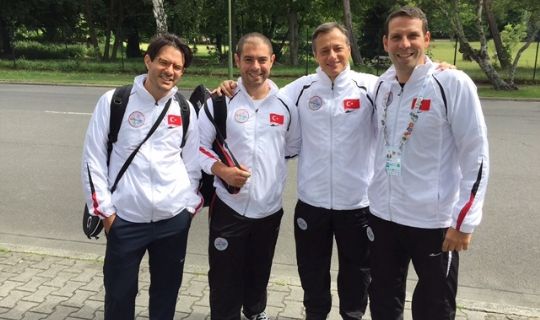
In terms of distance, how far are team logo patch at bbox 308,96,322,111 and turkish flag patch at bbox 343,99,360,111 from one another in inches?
6.0

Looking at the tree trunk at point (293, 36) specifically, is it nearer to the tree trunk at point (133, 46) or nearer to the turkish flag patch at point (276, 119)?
the tree trunk at point (133, 46)

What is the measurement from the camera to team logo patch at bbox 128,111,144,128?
9.10 ft

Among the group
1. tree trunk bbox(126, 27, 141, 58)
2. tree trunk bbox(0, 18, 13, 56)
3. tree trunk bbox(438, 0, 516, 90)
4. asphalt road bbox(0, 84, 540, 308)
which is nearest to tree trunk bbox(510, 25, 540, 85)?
tree trunk bbox(438, 0, 516, 90)

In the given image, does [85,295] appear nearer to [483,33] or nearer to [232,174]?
[232,174]

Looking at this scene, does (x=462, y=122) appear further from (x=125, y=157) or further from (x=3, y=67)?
(x=3, y=67)

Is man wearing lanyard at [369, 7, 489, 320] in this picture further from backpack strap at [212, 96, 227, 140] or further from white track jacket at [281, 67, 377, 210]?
backpack strap at [212, 96, 227, 140]

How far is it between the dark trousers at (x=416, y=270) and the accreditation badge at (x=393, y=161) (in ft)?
0.96

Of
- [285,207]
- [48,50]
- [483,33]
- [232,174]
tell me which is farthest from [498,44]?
[48,50]

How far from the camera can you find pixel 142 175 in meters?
2.80

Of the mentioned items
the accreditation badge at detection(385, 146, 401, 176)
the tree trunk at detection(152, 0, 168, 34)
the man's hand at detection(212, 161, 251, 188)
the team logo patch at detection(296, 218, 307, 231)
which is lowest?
the team logo patch at detection(296, 218, 307, 231)

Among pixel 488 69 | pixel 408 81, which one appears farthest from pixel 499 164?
pixel 488 69

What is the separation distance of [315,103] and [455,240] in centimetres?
116

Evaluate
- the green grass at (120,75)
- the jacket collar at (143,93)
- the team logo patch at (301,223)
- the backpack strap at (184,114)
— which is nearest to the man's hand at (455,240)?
the team logo patch at (301,223)

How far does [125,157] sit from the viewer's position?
2787 millimetres
